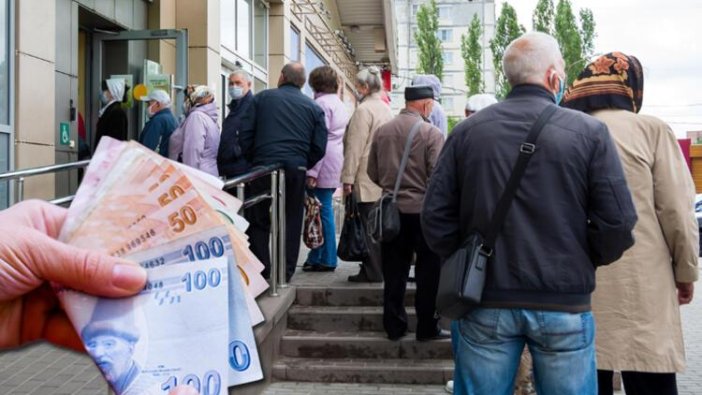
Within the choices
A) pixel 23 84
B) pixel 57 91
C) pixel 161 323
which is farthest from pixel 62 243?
pixel 57 91

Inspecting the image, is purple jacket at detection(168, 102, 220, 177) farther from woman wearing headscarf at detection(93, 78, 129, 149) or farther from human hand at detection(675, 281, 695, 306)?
human hand at detection(675, 281, 695, 306)

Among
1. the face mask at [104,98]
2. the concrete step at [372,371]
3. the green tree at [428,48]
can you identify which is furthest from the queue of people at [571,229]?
the green tree at [428,48]

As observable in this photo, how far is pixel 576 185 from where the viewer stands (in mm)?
3000

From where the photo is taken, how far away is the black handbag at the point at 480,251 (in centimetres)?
298

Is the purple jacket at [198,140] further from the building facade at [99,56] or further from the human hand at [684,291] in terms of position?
the human hand at [684,291]

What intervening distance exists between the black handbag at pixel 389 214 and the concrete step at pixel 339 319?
3.12ft

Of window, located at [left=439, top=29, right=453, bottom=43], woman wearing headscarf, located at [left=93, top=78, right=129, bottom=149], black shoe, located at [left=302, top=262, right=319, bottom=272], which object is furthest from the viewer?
window, located at [left=439, top=29, right=453, bottom=43]

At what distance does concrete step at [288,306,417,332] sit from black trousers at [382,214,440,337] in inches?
14.9

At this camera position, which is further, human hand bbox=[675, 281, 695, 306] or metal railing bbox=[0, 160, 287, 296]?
metal railing bbox=[0, 160, 287, 296]

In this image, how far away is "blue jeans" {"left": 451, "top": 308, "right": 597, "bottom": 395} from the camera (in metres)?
2.98

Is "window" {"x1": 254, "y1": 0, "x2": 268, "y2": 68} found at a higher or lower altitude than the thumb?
higher

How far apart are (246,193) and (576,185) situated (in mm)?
4124

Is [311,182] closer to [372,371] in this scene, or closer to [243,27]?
[372,371]

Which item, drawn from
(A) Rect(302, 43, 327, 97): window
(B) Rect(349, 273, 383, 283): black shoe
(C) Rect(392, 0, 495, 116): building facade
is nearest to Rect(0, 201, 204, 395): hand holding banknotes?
(B) Rect(349, 273, 383, 283): black shoe
